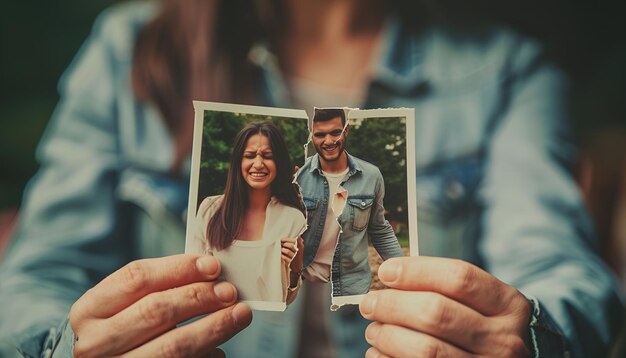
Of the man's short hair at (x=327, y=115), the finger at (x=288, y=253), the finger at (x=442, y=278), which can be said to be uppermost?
the man's short hair at (x=327, y=115)

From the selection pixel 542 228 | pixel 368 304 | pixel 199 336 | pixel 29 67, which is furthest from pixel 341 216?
pixel 29 67

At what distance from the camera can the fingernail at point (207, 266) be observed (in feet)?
2.09

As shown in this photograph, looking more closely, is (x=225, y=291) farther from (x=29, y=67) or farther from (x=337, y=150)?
(x=29, y=67)

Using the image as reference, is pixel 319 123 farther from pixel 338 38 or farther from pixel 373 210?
pixel 338 38

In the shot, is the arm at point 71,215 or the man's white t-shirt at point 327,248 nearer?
the man's white t-shirt at point 327,248

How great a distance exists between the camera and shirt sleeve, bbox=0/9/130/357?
0.90 m

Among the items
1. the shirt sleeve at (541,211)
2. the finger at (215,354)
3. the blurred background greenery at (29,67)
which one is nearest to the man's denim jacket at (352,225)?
the finger at (215,354)

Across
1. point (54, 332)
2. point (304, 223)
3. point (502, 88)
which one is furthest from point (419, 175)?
point (54, 332)

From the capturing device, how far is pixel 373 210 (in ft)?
2.25

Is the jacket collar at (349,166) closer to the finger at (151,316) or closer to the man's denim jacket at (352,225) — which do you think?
the man's denim jacket at (352,225)

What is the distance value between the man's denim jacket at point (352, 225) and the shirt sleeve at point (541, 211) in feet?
1.26

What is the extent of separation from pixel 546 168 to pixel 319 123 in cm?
58

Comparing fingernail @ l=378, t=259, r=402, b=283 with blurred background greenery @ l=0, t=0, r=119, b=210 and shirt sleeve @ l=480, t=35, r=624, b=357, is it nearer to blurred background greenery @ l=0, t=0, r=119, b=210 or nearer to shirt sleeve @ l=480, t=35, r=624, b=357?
shirt sleeve @ l=480, t=35, r=624, b=357

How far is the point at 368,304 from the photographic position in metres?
0.66
